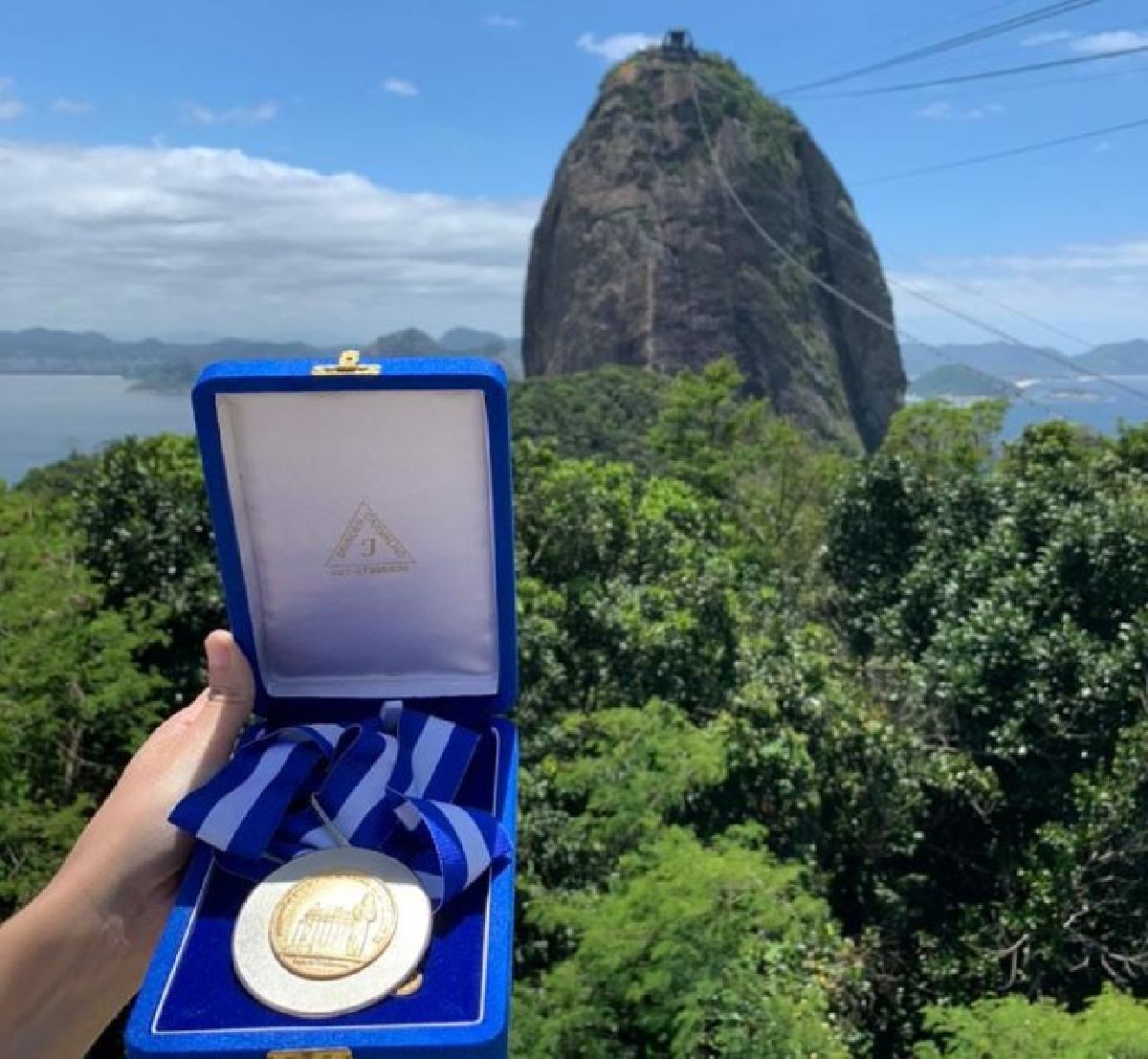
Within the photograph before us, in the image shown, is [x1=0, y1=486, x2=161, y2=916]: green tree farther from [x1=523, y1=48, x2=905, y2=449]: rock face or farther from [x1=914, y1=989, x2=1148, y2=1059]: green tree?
[x1=523, y1=48, x2=905, y2=449]: rock face

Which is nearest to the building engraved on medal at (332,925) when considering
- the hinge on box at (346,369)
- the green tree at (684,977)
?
the hinge on box at (346,369)

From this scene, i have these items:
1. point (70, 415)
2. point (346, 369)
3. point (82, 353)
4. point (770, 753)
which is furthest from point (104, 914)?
point (82, 353)

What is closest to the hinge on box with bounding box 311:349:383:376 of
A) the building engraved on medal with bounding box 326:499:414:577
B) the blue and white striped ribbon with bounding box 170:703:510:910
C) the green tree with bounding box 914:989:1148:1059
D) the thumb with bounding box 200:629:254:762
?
the building engraved on medal with bounding box 326:499:414:577

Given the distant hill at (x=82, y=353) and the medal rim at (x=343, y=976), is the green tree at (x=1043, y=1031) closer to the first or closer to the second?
the medal rim at (x=343, y=976)

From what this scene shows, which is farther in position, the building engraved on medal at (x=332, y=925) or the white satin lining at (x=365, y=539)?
the white satin lining at (x=365, y=539)

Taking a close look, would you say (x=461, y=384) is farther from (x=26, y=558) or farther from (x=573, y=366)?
(x=573, y=366)

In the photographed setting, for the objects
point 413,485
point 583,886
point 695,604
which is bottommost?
point 583,886

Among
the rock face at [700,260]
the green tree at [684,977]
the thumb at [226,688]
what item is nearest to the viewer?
the thumb at [226,688]

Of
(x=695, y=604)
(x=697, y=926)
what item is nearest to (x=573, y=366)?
(x=695, y=604)
